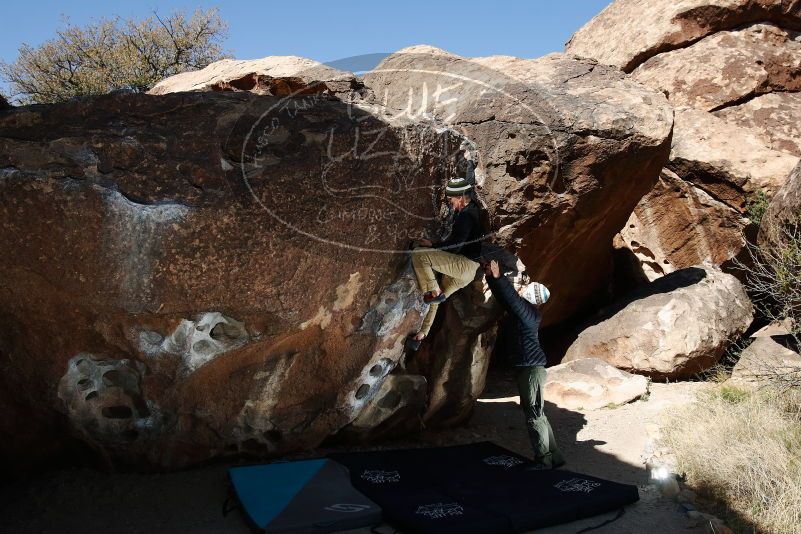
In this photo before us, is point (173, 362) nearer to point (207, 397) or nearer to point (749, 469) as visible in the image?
point (207, 397)

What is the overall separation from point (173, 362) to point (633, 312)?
4136mm

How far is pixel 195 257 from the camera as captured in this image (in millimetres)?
3629

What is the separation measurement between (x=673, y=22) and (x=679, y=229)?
2476mm

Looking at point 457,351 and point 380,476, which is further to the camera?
point 457,351

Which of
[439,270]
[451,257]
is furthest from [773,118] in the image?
[439,270]

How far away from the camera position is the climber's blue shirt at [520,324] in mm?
4535

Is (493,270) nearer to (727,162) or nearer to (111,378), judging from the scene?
(111,378)

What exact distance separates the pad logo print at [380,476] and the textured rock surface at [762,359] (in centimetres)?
318

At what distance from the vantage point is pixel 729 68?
323 inches

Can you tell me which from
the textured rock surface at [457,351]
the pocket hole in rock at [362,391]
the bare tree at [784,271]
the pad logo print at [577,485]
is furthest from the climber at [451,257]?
the bare tree at [784,271]

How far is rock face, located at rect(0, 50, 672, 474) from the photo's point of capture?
351 centimetres

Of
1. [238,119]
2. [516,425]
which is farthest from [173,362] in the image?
[516,425]

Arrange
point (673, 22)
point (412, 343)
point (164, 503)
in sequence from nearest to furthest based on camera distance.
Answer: point (164, 503) < point (412, 343) < point (673, 22)

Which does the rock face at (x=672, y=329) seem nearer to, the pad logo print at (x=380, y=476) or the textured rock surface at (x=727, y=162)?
the textured rock surface at (x=727, y=162)
